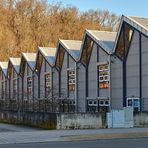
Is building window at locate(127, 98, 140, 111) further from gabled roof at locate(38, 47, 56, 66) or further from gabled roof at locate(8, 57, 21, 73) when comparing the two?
gabled roof at locate(8, 57, 21, 73)

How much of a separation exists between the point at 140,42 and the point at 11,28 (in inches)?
2333

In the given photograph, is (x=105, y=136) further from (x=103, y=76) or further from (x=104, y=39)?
(x=104, y=39)

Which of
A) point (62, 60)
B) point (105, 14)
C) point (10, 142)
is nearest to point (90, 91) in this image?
point (62, 60)

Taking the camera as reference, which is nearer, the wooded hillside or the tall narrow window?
the tall narrow window

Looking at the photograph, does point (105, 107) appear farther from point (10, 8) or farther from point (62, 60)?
point (10, 8)

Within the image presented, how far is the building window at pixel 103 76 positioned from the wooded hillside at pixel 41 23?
46.4 metres

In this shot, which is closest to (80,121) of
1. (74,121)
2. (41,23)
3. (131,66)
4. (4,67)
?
(74,121)

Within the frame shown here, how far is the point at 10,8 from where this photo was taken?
9600cm

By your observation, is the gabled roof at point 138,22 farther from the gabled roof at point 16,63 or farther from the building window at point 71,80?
the gabled roof at point 16,63

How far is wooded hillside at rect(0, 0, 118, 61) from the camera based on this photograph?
300ft

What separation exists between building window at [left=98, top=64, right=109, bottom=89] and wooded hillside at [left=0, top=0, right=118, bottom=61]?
152ft

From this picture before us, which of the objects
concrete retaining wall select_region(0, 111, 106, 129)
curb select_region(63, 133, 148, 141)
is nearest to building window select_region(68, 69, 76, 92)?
concrete retaining wall select_region(0, 111, 106, 129)

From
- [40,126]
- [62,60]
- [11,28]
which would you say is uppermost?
[11,28]

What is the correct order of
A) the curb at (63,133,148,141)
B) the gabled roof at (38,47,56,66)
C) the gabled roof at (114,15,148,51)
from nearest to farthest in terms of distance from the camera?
1. the curb at (63,133,148,141)
2. the gabled roof at (114,15,148,51)
3. the gabled roof at (38,47,56,66)
